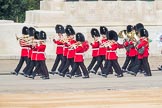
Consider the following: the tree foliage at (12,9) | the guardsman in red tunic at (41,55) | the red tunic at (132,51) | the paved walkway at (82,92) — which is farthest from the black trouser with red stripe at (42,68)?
the tree foliage at (12,9)

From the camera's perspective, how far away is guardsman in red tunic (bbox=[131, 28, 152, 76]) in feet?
79.2

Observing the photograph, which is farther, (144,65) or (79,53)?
(144,65)

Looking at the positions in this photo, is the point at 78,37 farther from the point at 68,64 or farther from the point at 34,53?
the point at 34,53

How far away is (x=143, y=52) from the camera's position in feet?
79.5

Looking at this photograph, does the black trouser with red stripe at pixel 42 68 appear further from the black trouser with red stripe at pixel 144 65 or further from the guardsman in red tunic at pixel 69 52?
the black trouser with red stripe at pixel 144 65

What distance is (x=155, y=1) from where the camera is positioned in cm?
3441

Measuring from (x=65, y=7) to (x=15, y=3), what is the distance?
21130mm

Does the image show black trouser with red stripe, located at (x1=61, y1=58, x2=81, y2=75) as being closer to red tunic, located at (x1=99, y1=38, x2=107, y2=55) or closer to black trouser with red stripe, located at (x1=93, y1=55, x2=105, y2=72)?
black trouser with red stripe, located at (x1=93, y1=55, x2=105, y2=72)

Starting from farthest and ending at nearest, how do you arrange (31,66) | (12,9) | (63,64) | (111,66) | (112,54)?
(12,9), (63,64), (111,66), (112,54), (31,66)

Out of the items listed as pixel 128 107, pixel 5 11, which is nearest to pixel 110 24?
pixel 128 107

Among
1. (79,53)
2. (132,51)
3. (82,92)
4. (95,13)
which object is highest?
(95,13)

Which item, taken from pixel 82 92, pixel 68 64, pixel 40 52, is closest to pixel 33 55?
pixel 40 52

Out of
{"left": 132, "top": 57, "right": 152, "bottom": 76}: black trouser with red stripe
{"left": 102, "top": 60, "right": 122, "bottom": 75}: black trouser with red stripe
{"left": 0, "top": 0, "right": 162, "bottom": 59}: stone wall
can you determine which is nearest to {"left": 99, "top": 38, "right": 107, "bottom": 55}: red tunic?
{"left": 102, "top": 60, "right": 122, "bottom": 75}: black trouser with red stripe

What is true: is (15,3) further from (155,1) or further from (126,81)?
(126,81)
